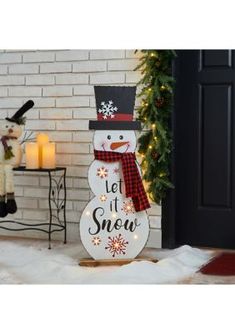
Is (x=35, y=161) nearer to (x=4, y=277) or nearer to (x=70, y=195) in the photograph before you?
(x=70, y=195)

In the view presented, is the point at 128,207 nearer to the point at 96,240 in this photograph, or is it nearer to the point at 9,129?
the point at 96,240

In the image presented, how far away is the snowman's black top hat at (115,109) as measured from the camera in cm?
340

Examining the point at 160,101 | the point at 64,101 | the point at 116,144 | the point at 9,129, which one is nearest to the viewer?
the point at 116,144

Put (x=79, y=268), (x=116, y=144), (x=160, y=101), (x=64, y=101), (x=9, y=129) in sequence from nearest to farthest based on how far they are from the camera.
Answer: (x=79, y=268) → (x=116, y=144) → (x=160, y=101) → (x=9, y=129) → (x=64, y=101)

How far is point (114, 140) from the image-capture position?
3447 millimetres

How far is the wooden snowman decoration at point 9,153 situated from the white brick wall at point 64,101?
30 centimetres

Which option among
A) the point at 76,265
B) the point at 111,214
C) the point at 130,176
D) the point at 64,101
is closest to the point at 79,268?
the point at 76,265

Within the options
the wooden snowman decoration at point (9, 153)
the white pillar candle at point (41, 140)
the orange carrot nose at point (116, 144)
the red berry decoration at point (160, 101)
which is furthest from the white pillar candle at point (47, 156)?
the red berry decoration at point (160, 101)

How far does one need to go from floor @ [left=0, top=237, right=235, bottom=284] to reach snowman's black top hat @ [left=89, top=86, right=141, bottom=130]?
83 cm

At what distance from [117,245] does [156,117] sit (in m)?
0.93

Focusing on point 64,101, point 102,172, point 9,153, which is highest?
point 64,101

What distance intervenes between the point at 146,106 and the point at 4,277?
4.90ft

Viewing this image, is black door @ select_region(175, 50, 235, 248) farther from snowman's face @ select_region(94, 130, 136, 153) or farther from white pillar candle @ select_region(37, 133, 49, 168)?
white pillar candle @ select_region(37, 133, 49, 168)

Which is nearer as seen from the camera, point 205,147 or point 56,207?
point 205,147
